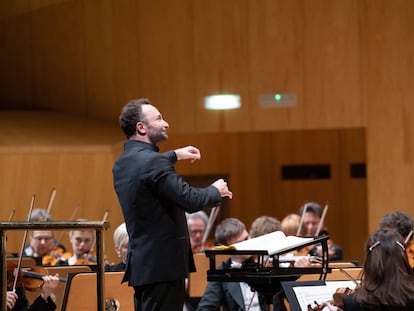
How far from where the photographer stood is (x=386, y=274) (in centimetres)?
367

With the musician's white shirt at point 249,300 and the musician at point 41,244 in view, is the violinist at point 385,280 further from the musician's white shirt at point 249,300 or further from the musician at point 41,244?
the musician at point 41,244

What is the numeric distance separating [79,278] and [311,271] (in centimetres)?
122

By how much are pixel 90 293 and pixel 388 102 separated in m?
5.29

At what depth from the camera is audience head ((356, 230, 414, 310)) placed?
3.61 m

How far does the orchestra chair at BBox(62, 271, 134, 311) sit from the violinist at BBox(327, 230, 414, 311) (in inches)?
51.2

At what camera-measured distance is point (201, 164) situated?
11.3m

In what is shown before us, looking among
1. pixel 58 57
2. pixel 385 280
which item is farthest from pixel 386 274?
pixel 58 57

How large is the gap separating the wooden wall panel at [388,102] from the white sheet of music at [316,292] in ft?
16.6

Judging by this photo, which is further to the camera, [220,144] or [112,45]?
[220,144]

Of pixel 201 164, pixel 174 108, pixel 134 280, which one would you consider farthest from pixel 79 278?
pixel 201 164

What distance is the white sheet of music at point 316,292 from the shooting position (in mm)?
4004

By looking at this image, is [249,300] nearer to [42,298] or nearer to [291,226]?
[42,298]

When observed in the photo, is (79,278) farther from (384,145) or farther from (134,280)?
(384,145)

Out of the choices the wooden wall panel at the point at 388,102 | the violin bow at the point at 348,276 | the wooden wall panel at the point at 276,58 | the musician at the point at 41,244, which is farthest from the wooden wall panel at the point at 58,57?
the violin bow at the point at 348,276
